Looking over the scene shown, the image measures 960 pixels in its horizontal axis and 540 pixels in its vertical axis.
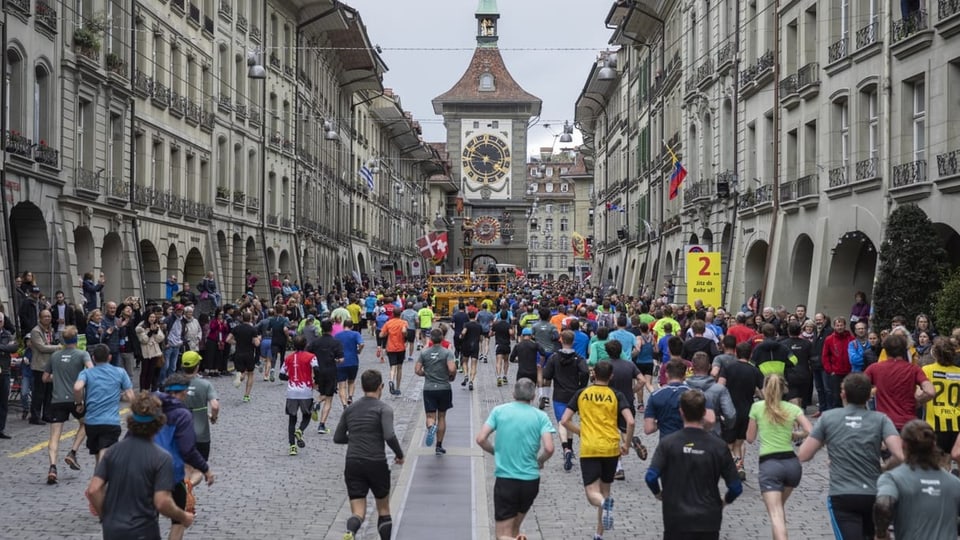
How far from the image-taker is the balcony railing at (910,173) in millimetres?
22250

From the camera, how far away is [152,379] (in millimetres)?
22000

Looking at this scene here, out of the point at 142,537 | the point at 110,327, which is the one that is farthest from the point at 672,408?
the point at 110,327

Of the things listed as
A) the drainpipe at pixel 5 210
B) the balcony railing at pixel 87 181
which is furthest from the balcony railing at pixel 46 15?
the balcony railing at pixel 87 181

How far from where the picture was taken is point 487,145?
394 ft

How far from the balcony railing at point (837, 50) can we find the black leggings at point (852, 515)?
1947cm

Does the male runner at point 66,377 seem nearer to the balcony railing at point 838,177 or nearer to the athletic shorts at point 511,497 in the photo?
the athletic shorts at point 511,497

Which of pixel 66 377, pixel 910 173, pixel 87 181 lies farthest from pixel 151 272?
pixel 66 377

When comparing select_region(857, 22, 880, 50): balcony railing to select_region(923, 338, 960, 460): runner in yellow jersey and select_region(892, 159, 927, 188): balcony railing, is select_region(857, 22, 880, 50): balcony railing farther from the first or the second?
select_region(923, 338, 960, 460): runner in yellow jersey

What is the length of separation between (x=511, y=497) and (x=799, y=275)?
23392 millimetres

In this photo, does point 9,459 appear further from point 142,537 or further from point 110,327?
point 142,537

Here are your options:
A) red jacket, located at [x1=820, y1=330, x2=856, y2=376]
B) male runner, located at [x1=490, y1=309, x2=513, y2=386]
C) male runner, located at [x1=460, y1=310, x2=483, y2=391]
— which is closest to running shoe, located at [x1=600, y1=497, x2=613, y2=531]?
red jacket, located at [x1=820, y1=330, x2=856, y2=376]

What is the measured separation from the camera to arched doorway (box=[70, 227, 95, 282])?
29219 millimetres

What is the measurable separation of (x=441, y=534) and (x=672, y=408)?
7.68 ft

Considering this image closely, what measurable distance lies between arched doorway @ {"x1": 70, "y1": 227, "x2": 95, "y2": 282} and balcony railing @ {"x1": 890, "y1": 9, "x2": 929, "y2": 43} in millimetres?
18405
